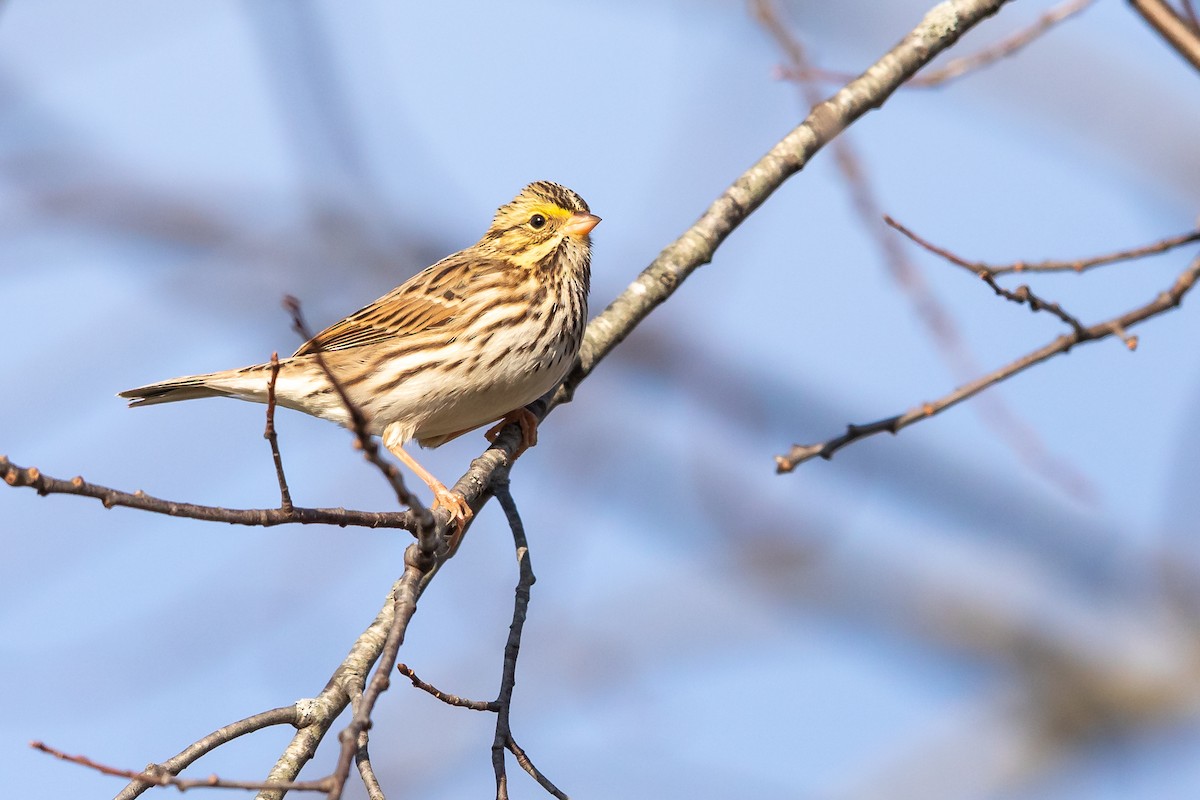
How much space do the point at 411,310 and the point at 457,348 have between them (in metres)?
0.63

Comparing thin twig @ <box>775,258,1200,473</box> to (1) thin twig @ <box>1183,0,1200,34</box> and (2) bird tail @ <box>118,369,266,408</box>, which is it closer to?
(1) thin twig @ <box>1183,0,1200,34</box>

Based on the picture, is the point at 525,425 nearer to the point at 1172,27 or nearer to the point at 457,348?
the point at 457,348

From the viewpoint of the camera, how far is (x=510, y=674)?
425 cm

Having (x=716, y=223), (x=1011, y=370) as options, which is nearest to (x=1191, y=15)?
(x=1011, y=370)

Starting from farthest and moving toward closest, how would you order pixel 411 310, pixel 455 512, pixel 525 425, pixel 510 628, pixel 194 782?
pixel 411 310
pixel 525 425
pixel 455 512
pixel 510 628
pixel 194 782

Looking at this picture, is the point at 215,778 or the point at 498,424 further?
the point at 498,424

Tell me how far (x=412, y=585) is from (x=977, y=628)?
2277mm

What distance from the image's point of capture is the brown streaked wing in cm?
689

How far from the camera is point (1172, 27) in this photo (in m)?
3.74

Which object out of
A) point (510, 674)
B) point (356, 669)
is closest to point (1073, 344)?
point (510, 674)

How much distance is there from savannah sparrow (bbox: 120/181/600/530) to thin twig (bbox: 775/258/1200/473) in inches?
90.1

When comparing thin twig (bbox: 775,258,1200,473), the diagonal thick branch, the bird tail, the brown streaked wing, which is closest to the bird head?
the brown streaked wing

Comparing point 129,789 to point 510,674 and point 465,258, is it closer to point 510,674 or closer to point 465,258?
point 510,674

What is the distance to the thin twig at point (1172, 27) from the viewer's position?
146 inches
